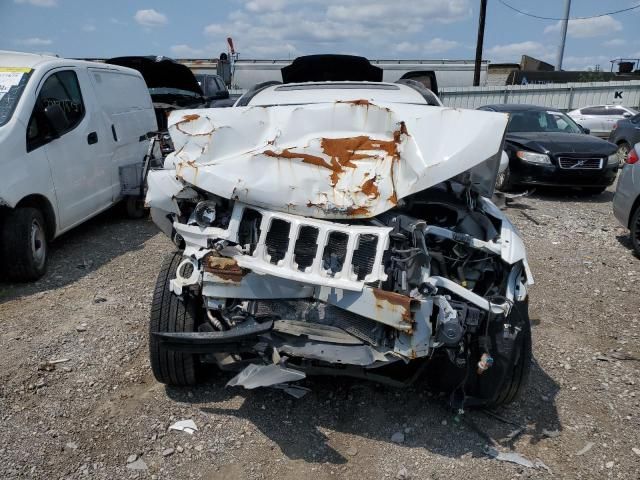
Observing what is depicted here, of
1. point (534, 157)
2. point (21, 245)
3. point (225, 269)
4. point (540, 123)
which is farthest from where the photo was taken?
point (540, 123)

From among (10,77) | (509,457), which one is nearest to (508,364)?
(509,457)

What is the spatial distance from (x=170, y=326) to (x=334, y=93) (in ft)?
7.55

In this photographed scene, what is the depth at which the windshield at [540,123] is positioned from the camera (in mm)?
Answer: 9789

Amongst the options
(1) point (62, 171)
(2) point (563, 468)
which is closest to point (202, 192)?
(2) point (563, 468)

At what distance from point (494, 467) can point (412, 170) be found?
1.59 m

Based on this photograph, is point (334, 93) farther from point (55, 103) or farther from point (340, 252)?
point (55, 103)

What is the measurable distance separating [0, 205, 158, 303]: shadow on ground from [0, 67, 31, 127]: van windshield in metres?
1.37

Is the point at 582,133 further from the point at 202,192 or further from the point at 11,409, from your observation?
the point at 11,409

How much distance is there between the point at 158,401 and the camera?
125 inches

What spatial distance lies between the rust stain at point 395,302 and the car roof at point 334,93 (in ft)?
6.05

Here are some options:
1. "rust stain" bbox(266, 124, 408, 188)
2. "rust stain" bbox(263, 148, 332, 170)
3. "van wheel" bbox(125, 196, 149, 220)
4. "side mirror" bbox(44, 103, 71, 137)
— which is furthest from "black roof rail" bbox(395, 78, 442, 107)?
"van wheel" bbox(125, 196, 149, 220)

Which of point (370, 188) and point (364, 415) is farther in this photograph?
point (364, 415)

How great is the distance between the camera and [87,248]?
5.86 metres

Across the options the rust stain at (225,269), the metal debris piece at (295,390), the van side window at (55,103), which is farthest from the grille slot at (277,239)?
the van side window at (55,103)
